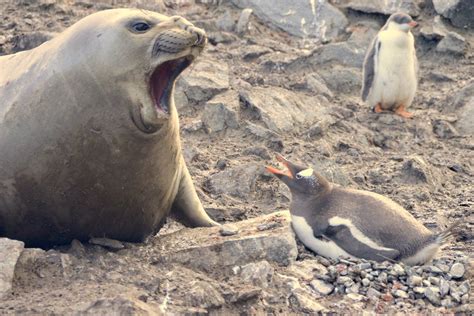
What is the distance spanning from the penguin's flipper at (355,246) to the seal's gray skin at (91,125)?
1.11 m

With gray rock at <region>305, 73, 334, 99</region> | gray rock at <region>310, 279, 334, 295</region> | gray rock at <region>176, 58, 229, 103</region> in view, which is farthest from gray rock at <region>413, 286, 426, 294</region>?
gray rock at <region>305, 73, 334, 99</region>

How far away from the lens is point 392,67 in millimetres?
10211

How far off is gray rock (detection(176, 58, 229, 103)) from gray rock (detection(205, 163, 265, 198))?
53.6 inches

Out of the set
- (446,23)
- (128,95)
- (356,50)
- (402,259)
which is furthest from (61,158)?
(446,23)

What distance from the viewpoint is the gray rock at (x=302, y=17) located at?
10.3 m

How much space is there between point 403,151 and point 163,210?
11.8 ft

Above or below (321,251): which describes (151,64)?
above

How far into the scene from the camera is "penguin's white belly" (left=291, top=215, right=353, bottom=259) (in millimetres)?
5668

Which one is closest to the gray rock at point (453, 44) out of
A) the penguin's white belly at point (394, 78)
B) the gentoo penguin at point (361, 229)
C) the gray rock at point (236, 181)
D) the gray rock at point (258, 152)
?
the penguin's white belly at point (394, 78)

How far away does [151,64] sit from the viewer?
5066mm

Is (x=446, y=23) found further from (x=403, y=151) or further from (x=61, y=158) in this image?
(x=61, y=158)

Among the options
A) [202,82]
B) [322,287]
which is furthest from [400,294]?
[202,82]

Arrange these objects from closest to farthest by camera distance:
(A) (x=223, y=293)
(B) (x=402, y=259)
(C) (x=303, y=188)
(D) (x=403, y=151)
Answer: (A) (x=223, y=293) < (B) (x=402, y=259) < (C) (x=303, y=188) < (D) (x=403, y=151)

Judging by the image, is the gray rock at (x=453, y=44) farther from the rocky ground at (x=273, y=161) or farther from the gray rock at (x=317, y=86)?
the gray rock at (x=317, y=86)
